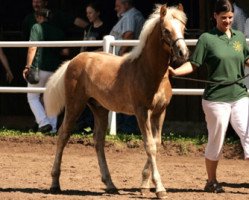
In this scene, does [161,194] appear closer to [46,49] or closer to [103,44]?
[103,44]

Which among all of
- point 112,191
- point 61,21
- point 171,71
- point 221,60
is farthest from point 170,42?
point 61,21

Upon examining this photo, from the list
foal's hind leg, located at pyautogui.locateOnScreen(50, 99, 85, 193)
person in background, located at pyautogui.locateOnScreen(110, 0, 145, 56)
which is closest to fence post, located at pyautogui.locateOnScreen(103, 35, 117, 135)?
person in background, located at pyautogui.locateOnScreen(110, 0, 145, 56)

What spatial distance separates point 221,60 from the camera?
972 centimetres

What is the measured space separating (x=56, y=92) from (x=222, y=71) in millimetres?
2122

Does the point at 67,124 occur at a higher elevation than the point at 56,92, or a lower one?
lower

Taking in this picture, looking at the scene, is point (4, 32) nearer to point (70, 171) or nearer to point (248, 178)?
point (70, 171)

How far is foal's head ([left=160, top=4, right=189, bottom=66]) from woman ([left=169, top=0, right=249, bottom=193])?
1.05 ft

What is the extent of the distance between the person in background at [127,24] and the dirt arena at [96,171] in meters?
1.59

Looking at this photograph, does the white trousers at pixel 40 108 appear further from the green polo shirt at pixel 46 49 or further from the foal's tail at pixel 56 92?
the foal's tail at pixel 56 92

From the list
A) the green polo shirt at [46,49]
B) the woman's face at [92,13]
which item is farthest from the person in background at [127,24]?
the green polo shirt at [46,49]

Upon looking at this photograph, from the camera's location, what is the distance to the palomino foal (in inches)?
379

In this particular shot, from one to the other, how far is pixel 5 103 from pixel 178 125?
3.32 metres

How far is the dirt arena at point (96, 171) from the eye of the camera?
1010 cm

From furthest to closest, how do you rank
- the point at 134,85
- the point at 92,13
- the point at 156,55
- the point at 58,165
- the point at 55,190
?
1. the point at 92,13
2. the point at 58,165
3. the point at 55,190
4. the point at 134,85
5. the point at 156,55
